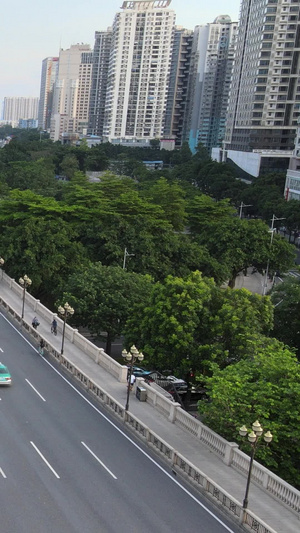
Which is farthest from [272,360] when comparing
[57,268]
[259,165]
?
[259,165]

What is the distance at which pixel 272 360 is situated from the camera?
102 feet

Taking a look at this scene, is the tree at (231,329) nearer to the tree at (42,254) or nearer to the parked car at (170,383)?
the parked car at (170,383)

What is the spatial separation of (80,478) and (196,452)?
5289mm

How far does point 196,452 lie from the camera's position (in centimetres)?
2806

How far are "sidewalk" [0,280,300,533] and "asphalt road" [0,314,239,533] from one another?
47.3 inches

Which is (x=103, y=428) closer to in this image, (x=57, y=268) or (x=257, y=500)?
(x=257, y=500)

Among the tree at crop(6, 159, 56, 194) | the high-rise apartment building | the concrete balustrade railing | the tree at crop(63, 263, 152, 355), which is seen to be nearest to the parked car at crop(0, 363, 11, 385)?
the concrete balustrade railing

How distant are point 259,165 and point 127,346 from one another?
98.1 m

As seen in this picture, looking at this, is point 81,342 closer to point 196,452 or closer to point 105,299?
point 105,299

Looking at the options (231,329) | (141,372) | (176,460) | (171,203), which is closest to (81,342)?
(141,372)

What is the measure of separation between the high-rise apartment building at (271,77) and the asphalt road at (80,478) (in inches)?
4643

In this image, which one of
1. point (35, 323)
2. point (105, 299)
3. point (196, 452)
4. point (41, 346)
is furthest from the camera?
point (105, 299)

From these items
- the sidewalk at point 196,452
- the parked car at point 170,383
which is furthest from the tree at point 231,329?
the sidewalk at point 196,452

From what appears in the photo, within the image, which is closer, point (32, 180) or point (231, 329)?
point (231, 329)
